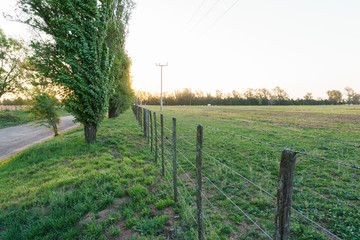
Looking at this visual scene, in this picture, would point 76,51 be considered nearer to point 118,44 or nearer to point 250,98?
point 118,44

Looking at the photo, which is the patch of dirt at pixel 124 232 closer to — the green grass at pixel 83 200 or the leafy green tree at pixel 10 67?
the green grass at pixel 83 200

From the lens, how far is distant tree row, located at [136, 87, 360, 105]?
93125mm

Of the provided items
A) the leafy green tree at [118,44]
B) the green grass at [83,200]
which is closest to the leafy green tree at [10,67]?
the leafy green tree at [118,44]

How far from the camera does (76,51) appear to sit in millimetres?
6867

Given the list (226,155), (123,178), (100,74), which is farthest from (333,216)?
(100,74)

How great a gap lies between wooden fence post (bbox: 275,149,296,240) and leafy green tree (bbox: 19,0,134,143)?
7.45m

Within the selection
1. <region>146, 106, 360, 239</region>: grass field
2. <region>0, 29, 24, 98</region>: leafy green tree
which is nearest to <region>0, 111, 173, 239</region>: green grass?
<region>146, 106, 360, 239</region>: grass field

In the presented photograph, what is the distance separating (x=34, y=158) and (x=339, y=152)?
1159 cm

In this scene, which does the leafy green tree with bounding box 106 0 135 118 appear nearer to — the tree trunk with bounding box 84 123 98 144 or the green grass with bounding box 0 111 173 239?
the tree trunk with bounding box 84 123 98 144

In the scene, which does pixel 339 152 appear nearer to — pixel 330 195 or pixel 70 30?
pixel 330 195

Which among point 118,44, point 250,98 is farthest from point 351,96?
point 118,44

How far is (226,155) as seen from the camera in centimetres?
637

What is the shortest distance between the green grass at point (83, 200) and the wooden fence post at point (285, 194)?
81.6 inches

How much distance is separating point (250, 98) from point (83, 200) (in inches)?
3959
